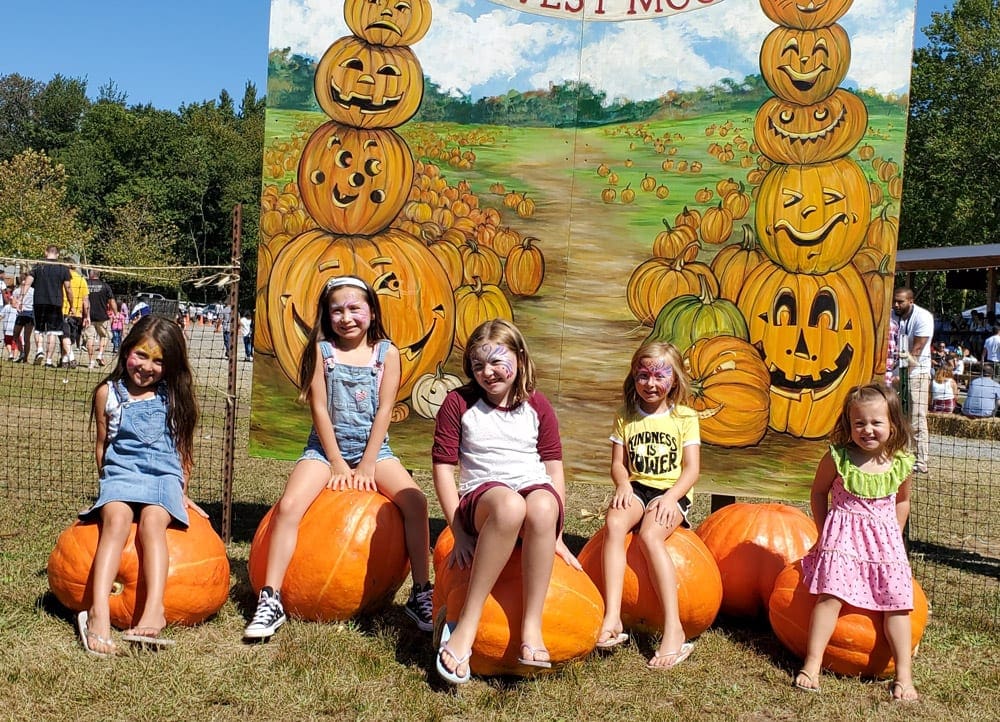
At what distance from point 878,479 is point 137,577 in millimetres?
3266

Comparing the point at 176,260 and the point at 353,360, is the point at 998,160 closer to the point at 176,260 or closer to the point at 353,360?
the point at 353,360

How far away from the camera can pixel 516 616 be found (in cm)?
378

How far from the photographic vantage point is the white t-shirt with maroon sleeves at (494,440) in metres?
3.98

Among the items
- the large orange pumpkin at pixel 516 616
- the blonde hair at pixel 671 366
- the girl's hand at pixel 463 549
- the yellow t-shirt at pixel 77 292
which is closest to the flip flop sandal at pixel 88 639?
the large orange pumpkin at pixel 516 616

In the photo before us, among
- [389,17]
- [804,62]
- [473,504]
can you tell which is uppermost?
[389,17]

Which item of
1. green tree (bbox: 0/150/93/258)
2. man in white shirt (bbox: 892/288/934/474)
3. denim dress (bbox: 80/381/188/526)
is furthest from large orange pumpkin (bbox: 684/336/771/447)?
green tree (bbox: 0/150/93/258)

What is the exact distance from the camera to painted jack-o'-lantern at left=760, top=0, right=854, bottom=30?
542 cm

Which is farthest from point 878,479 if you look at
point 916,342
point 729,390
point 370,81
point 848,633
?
point 916,342

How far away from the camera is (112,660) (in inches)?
153

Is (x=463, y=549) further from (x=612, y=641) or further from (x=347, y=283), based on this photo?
(x=347, y=283)

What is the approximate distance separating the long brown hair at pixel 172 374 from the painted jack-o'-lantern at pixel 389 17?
221 cm

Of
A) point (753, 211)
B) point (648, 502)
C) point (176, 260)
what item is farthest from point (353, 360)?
point (176, 260)

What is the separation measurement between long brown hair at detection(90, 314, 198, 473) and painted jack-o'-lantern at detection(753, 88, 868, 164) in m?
3.41

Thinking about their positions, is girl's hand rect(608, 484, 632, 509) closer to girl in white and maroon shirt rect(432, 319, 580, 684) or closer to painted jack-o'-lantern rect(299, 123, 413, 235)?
girl in white and maroon shirt rect(432, 319, 580, 684)
